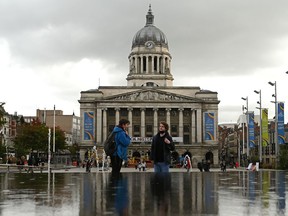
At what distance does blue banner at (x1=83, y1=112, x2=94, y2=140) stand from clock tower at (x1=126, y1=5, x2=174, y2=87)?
19976 mm

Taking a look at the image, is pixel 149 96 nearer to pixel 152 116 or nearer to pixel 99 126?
pixel 152 116

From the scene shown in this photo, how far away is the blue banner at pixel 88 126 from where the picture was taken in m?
119

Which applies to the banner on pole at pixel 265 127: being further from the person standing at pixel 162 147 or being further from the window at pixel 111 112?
the window at pixel 111 112

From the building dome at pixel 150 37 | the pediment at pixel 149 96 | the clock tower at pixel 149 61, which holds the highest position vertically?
the building dome at pixel 150 37

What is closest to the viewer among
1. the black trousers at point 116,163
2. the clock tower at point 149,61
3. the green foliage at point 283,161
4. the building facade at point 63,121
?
the black trousers at point 116,163

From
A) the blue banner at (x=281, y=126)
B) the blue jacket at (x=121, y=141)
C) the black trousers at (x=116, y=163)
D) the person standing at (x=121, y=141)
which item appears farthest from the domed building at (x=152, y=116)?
the blue jacket at (x=121, y=141)

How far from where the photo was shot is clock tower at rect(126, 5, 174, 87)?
135m

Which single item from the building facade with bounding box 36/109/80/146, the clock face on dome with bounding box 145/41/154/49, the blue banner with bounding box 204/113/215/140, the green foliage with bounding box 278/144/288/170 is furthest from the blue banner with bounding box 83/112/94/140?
the green foliage with bounding box 278/144/288/170

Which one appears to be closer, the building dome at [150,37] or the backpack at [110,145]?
the backpack at [110,145]

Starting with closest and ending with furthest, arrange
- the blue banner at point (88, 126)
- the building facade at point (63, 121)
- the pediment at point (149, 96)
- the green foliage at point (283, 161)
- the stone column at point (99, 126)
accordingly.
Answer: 1. the green foliage at point (283, 161)
2. the blue banner at point (88, 126)
3. the stone column at point (99, 126)
4. the pediment at point (149, 96)
5. the building facade at point (63, 121)

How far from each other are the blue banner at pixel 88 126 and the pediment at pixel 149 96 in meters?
6.20

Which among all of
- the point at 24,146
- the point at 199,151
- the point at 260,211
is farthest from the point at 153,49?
the point at 260,211

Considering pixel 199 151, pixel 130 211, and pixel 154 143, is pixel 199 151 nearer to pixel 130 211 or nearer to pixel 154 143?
pixel 154 143

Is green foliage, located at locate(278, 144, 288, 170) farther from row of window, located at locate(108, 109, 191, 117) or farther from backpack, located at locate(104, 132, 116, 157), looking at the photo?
row of window, located at locate(108, 109, 191, 117)
